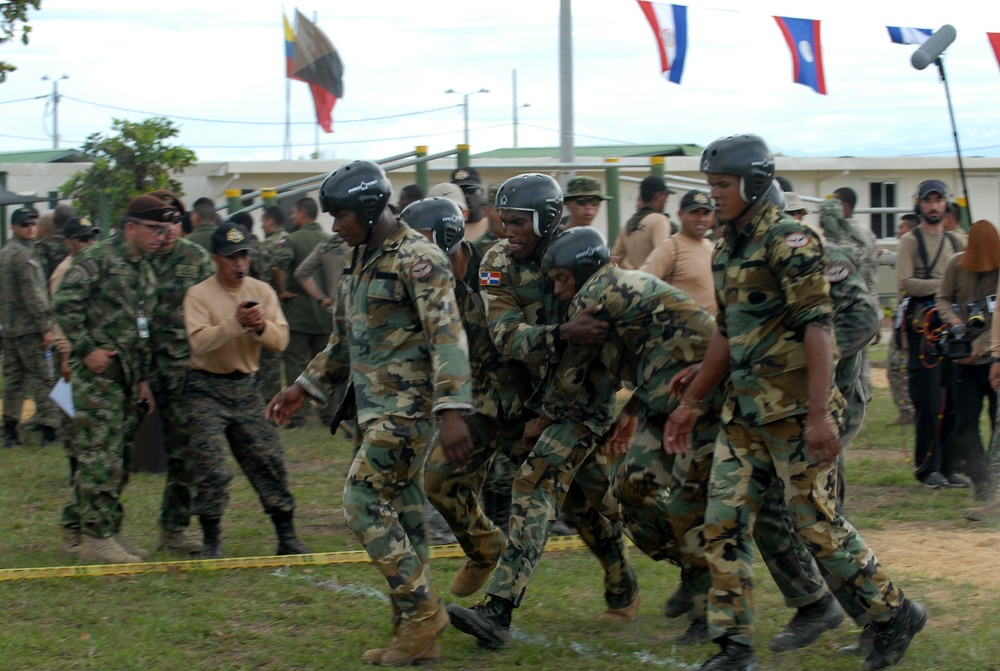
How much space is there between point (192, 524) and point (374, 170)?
3842mm

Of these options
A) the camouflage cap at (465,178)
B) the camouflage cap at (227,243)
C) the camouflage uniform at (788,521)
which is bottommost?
the camouflage uniform at (788,521)

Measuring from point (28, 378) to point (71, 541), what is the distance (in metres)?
5.49

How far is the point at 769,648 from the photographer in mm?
5355

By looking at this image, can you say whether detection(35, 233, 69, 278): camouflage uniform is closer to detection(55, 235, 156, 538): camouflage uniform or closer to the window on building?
detection(55, 235, 156, 538): camouflage uniform

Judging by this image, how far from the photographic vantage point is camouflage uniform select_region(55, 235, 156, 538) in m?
7.07

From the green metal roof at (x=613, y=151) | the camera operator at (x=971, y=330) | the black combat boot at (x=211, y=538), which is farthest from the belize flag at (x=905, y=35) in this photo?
the green metal roof at (x=613, y=151)

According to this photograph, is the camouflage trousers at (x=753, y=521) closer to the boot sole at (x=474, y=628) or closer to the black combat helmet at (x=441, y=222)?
the boot sole at (x=474, y=628)

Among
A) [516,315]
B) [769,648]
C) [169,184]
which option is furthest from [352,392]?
[169,184]

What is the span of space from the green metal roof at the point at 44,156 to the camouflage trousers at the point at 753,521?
22.3 m

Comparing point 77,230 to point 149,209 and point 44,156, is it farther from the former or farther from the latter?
point 44,156

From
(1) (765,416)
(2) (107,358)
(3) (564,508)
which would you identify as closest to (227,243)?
(2) (107,358)

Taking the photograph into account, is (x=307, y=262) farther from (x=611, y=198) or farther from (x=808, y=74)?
(x=808, y=74)

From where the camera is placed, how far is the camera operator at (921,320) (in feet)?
30.4

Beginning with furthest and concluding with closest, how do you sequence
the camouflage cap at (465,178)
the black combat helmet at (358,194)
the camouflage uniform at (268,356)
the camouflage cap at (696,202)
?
the camouflage uniform at (268,356), the camouflage cap at (465,178), the camouflage cap at (696,202), the black combat helmet at (358,194)
